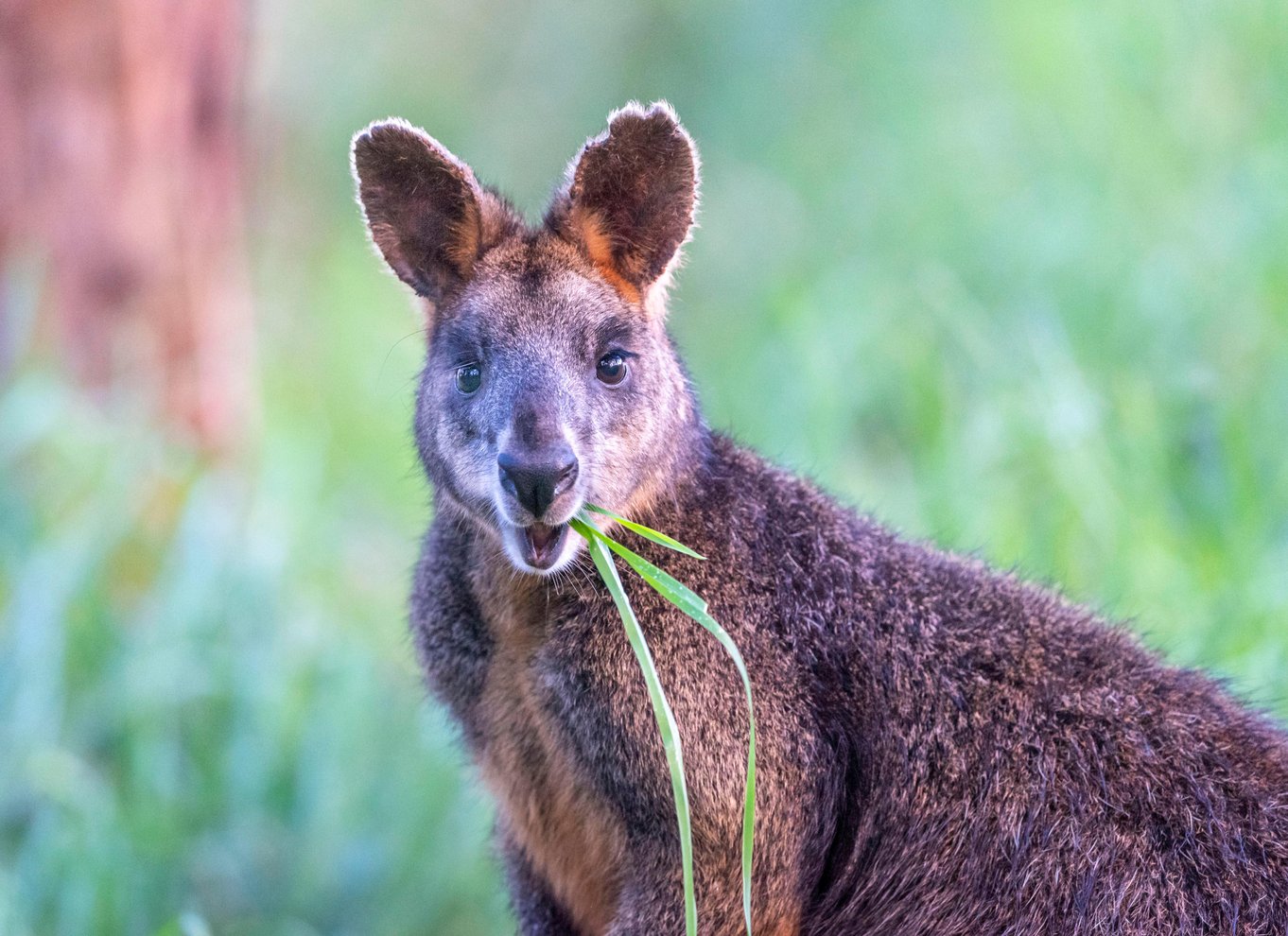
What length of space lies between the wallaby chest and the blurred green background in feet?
1.26

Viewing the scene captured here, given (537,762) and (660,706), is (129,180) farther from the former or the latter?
(660,706)

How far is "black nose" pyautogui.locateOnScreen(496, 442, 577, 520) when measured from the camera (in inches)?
131

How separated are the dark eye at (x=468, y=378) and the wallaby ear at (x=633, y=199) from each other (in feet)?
1.51

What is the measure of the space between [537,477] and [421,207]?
989 millimetres

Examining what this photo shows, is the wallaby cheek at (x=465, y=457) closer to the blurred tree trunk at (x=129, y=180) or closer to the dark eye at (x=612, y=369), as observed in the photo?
the dark eye at (x=612, y=369)

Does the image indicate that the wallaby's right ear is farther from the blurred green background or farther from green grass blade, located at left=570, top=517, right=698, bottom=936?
green grass blade, located at left=570, top=517, right=698, bottom=936

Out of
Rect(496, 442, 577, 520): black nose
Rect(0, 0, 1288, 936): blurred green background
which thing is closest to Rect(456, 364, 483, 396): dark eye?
Rect(496, 442, 577, 520): black nose

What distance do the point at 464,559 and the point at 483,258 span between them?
79cm

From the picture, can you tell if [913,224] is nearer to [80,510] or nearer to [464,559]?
[80,510]

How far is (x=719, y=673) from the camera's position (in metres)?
3.69

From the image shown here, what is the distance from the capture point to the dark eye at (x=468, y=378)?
3741 mm

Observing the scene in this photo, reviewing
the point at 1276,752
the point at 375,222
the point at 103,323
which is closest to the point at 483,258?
the point at 375,222

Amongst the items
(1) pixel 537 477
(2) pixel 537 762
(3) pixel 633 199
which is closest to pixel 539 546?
(1) pixel 537 477

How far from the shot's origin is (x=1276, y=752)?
3.63 m
